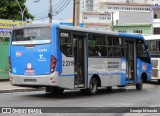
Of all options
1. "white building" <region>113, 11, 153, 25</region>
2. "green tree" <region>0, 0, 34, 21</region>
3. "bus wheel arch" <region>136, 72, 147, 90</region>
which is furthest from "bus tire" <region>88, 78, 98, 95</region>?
"white building" <region>113, 11, 153, 25</region>

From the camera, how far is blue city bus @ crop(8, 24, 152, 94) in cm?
1634

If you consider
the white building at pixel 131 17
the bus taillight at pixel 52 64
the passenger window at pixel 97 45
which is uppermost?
the white building at pixel 131 17

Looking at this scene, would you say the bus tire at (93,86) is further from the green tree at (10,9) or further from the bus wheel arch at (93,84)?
the green tree at (10,9)

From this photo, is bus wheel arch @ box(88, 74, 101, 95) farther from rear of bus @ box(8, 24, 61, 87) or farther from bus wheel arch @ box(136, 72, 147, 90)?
bus wheel arch @ box(136, 72, 147, 90)

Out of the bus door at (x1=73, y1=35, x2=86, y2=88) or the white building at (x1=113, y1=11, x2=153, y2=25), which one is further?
the white building at (x1=113, y1=11, x2=153, y2=25)

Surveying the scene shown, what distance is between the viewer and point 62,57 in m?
16.6

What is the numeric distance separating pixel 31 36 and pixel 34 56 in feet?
2.81

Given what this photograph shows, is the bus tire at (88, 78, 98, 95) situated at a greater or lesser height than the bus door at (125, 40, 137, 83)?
lesser

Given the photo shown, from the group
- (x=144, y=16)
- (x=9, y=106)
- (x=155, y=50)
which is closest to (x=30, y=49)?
(x=9, y=106)

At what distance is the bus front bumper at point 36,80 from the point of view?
634 inches

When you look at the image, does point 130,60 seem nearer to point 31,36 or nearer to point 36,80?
point 31,36

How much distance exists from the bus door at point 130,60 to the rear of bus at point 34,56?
6.22 metres

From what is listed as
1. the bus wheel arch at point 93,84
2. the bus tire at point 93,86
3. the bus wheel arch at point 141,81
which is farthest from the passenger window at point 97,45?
the bus wheel arch at point 141,81

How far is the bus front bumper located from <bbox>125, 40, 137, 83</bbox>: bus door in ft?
21.1
